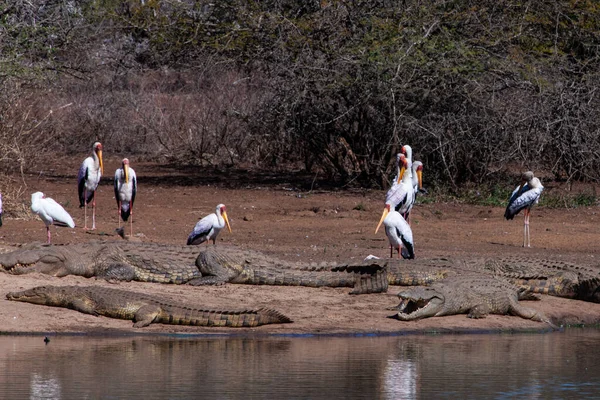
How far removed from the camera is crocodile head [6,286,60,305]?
361 inches

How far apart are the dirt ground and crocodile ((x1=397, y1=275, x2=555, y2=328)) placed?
0.09m

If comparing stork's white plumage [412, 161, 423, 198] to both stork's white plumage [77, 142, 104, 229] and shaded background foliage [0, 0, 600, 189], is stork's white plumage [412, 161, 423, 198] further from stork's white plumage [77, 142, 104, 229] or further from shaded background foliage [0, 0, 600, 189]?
stork's white plumage [77, 142, 104, 229]

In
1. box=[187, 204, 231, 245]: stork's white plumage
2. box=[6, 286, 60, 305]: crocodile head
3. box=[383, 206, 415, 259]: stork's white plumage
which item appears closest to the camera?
box=[6, 286, 60, 305]: crocodile head

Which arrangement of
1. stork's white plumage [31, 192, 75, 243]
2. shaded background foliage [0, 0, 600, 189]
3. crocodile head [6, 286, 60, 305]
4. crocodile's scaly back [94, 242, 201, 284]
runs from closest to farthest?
1. crocodile head [6, 286, 60, 305]
2. crocodile's scaly back [94, 242, 201, 284]
3. stork's white plumage [31, 192, 75, 243]
4. shaded background foliage [0, 0, 600, 189]

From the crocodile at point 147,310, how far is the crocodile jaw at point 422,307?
1.02 m

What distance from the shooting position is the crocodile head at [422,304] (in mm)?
9430

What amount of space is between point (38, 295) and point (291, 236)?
5.30 metres

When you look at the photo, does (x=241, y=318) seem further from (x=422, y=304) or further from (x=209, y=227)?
(x=209, y=227)

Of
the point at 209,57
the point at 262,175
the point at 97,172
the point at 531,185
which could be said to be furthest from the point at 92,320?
the point at 262,175

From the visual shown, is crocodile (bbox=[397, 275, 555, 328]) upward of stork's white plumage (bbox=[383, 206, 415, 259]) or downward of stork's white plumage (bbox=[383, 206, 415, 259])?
downward

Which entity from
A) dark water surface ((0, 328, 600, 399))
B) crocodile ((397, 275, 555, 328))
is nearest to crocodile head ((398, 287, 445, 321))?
crocodile ((397, 275, 555, 328))

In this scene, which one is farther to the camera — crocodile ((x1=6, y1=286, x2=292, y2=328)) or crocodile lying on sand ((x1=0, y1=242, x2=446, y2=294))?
crocodile lying on sand ((x1=0, y1=242, x2=446, y2=294))

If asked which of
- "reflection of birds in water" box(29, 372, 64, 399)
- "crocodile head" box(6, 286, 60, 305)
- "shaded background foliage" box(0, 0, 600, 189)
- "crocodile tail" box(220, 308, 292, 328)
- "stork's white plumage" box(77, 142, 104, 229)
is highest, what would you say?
"shaded background foliage" box(0, 0, 600, 189)

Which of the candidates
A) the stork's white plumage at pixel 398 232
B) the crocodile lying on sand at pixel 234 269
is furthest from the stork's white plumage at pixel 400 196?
the crocodile lying on sand at pixel 234 269
